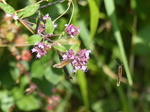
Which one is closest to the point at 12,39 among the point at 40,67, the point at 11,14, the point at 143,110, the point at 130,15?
the point at 40,67

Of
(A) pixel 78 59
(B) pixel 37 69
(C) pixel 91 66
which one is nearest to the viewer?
(A) pixel 78 59

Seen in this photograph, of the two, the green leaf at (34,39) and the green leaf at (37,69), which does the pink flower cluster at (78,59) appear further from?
the green leaf at (37,69)

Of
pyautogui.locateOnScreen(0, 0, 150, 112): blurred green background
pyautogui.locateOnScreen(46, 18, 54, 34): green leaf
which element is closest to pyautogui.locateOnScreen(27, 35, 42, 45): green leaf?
pyautogui.locateOnScreen(46, 18, 54, 34): green leaf

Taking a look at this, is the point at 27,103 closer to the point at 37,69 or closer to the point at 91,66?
the point at 37,69

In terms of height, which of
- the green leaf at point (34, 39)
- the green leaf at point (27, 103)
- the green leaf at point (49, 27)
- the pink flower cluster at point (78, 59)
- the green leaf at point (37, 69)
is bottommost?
the pink flower cluster at point (78, 59)

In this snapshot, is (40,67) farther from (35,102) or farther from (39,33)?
(39,33)

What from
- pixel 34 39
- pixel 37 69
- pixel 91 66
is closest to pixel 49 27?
pixel 34 39

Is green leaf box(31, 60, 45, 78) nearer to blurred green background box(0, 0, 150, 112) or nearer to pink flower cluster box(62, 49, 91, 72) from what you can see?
blurred green background box(0, 0, 150, 112)

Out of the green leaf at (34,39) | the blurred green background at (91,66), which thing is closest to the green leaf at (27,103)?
the blurred green background at (91,66)
